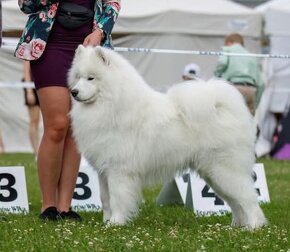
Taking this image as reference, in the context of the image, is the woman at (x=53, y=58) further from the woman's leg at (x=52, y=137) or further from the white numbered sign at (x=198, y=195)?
the white numbered sign at (x=198, y=195)

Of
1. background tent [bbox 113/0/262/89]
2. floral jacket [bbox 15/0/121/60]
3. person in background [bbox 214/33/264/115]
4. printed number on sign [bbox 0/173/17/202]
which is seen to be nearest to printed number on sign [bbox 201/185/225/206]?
printed number on sign [bbox 0/173/17/202]

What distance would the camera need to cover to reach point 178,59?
15.0 meters

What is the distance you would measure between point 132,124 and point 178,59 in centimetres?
1003

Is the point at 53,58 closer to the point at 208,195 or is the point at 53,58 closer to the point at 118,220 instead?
the point at 118,220

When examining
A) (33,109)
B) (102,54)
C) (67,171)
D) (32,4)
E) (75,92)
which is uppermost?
(32,4)

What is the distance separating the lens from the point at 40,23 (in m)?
5.39

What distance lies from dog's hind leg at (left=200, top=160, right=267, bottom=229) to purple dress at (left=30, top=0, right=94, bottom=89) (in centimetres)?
121

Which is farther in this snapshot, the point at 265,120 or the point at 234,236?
the point at 265,120

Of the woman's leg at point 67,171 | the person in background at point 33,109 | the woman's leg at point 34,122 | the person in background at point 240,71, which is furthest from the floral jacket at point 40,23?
the woman's leg at point 34,122

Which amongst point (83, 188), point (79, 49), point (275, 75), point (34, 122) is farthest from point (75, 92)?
point (275, 75)

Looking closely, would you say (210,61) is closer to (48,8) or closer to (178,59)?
(178,59)

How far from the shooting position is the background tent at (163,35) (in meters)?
14.5

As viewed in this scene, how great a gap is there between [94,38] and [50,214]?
50.8 inches

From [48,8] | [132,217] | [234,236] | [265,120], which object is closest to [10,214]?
[132,217]
